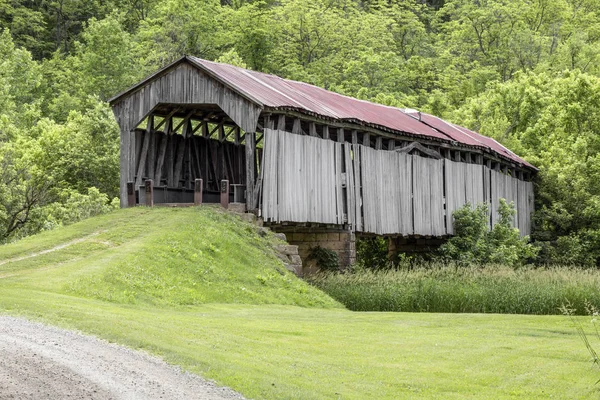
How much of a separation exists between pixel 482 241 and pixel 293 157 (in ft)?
42.9

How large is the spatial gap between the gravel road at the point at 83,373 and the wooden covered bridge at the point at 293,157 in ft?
57.0

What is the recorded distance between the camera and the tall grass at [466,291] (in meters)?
26.1

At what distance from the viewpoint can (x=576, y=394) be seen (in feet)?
48.9

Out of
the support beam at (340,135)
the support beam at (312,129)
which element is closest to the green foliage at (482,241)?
the support beam at (340,135)

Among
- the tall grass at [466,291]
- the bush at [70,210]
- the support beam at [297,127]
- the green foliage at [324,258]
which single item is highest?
the support beam at [297,127]

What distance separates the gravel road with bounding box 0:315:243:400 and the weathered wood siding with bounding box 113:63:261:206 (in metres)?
17.5

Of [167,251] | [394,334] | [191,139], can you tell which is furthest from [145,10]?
[394,334]

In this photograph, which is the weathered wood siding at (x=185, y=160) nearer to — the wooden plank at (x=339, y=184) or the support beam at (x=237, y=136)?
the support beam at (x=237, y=136)

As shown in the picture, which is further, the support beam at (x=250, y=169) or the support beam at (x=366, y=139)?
the support beam at (x=366, y=139)

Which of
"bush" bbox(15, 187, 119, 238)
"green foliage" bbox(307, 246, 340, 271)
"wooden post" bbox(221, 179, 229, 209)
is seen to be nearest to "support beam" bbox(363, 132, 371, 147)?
"green foliage" bbox(307, 246, 340, 271)

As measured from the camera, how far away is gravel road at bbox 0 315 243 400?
11602 millimetres

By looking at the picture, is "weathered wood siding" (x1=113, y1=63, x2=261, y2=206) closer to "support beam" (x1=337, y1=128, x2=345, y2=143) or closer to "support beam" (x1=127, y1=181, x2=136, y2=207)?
"support beam" (x1=127, y1=181, x2=136, y2=207)

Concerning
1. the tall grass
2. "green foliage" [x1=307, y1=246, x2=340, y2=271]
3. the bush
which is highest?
the bush

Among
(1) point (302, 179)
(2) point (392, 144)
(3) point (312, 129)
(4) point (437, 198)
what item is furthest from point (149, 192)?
(4) point (437, 198)
